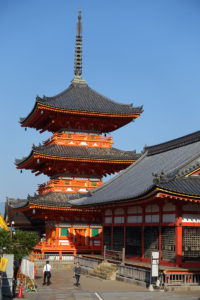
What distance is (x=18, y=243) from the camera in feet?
89.0

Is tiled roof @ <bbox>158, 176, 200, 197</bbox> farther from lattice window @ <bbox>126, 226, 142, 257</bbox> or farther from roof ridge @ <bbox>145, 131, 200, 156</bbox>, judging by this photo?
roof ridge @ <bbox>145, 131, 200, 156</bbox>

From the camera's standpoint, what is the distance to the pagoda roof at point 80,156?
1710 inches

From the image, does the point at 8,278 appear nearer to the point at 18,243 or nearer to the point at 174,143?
the point at 18,243

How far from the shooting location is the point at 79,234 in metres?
43.7

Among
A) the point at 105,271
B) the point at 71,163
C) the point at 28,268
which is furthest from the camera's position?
the point at 71,163

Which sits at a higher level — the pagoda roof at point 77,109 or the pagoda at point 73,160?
the pagoda roof at point 77,109

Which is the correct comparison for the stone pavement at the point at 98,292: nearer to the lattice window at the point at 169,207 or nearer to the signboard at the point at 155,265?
the signboard at the point at 155,265

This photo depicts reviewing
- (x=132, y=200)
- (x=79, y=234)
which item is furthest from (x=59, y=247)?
(x=132, y=200)

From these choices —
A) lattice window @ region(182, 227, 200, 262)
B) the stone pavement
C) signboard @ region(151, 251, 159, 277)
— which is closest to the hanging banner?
the stone pavement

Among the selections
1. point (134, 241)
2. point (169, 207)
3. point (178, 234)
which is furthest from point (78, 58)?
point (178, 234)

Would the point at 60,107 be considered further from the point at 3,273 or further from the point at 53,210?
the point at 3,273

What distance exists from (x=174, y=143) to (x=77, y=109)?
35.9ft

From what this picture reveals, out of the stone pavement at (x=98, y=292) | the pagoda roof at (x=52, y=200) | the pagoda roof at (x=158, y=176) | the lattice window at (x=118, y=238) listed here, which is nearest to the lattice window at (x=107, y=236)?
the lattice window at (x=118, y=238)

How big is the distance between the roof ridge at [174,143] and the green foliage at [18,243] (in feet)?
46.1
